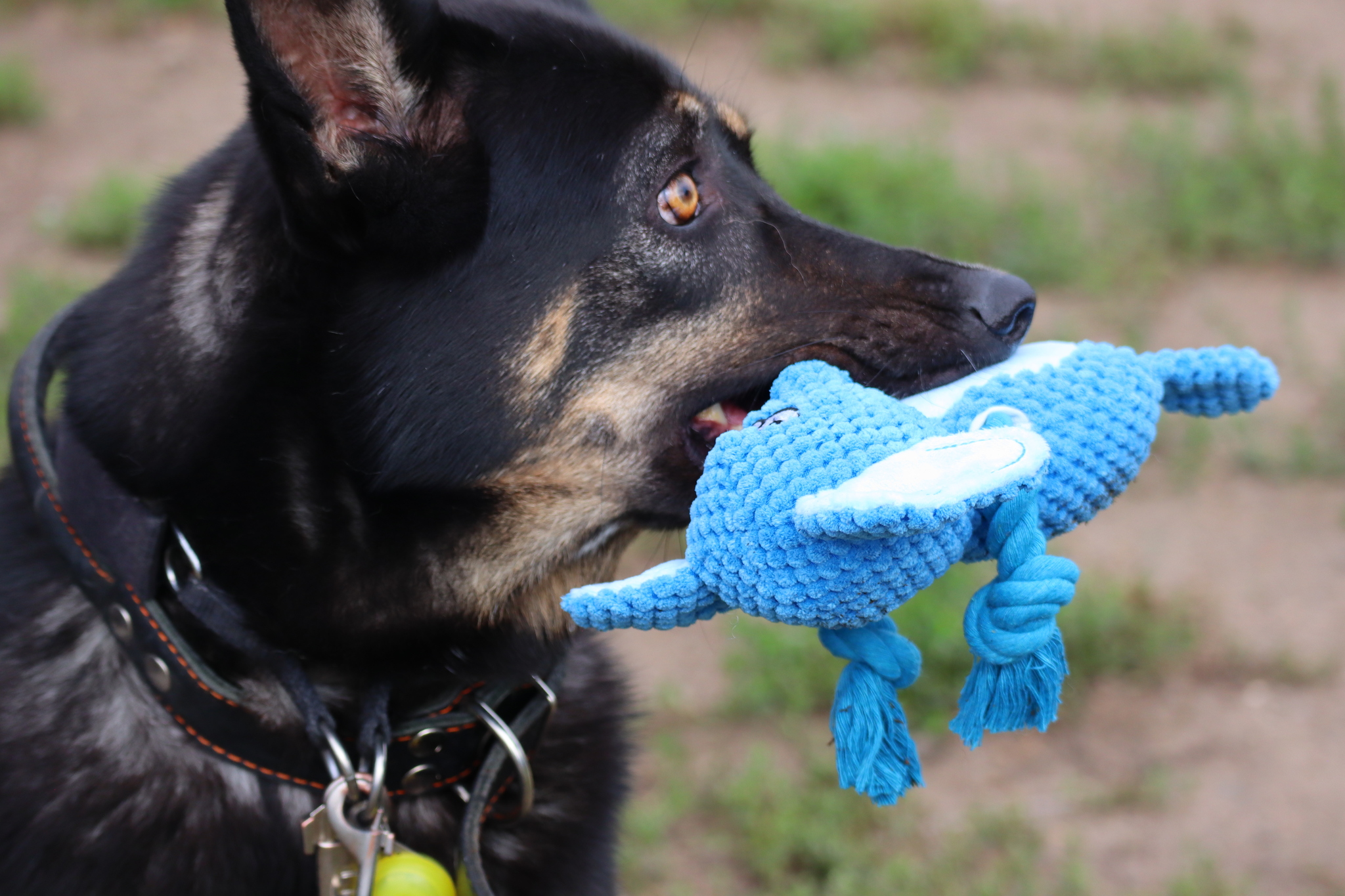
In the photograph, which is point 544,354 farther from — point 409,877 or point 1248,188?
point 1248,188

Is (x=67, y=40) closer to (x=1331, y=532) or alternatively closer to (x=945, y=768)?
(x=945, y=768)

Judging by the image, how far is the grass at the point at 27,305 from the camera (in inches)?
190

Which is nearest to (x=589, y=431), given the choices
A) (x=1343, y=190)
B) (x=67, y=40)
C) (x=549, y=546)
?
(x=549, y=546)

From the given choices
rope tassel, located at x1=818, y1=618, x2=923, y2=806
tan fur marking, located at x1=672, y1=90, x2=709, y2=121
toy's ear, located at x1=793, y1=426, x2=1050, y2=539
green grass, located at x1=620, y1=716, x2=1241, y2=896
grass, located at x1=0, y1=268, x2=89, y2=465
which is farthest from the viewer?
grass, located at x1=0, y1=268, x2=89, y2=465

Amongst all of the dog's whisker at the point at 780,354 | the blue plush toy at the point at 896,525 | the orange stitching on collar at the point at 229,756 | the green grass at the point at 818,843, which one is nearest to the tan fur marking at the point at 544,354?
the dog's whisker at the point at 780,354

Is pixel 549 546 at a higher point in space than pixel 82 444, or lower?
lower

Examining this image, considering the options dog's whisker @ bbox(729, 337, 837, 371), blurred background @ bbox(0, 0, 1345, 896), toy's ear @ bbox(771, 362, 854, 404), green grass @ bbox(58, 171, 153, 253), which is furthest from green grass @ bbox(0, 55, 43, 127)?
toy's ear @ bbox(771, 362, 854, 404)

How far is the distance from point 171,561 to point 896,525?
1.30 m

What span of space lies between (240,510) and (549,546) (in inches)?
21.8

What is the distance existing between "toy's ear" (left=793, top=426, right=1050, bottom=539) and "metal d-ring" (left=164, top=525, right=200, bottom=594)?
1110 millimetres

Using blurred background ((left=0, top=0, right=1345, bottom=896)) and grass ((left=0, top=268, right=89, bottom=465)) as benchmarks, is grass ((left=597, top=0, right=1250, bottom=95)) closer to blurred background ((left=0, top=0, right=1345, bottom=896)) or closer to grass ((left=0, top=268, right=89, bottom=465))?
blurred background ((left=0, top=0, right=1345, bottom=896))

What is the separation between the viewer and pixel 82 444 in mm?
2166

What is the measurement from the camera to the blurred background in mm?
3287

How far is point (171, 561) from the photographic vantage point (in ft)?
6.91
